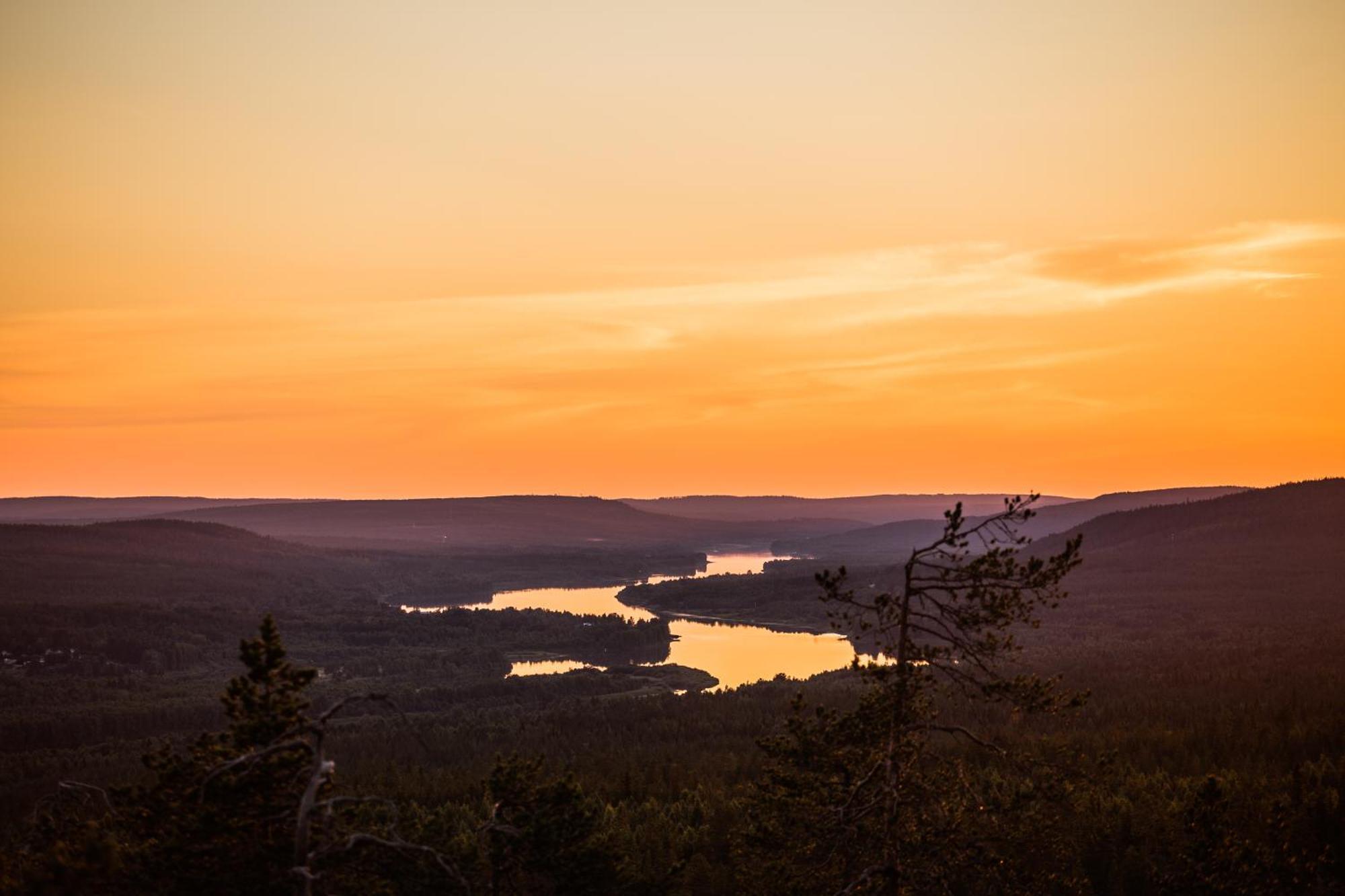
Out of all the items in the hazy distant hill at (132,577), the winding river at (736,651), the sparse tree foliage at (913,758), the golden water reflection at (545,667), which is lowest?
the golden water reflection at (545,667)

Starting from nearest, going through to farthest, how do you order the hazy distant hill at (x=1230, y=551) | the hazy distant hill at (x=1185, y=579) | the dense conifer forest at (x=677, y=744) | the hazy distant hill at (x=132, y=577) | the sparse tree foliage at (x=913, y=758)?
the dense conifer forest at (x=677, y=744) → the sparse tree foliage at (x=913, y=758) → the hazy distant hill at (x=1185, y=579) → the hazy distant hill at (x=1230, y=551) → the hazy distant hill at (x=132, y=577)

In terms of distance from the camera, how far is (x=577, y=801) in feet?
67.9

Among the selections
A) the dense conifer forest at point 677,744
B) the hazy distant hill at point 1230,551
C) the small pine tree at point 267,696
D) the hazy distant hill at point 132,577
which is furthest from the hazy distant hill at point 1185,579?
the small pine tree at point 267,696

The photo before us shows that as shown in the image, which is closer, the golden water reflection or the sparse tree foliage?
the sparse tree foliage

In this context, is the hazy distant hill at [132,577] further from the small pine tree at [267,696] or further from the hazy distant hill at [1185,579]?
the small pine tree at [267,696]

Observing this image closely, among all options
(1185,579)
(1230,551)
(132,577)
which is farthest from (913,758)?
(132,577)

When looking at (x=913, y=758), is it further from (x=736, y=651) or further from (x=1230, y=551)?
(x=1230, y=551)

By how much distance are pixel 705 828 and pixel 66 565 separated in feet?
542

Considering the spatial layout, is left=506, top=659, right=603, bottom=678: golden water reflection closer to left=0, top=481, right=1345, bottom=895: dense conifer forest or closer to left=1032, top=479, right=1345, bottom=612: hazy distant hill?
left=0, top=481, right=1345, bottom=895: dense conifer forest

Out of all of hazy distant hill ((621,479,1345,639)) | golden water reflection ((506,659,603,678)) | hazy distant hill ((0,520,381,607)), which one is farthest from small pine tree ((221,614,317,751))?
hazy distant hill ((0,520,381,607))

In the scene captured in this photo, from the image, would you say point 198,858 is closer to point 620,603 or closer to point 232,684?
point 232,684

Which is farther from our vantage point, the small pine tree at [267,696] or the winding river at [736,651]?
the winding river at [736,651]

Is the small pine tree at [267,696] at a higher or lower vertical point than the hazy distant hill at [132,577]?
higher

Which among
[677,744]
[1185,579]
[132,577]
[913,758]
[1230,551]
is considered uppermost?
[913,758]
